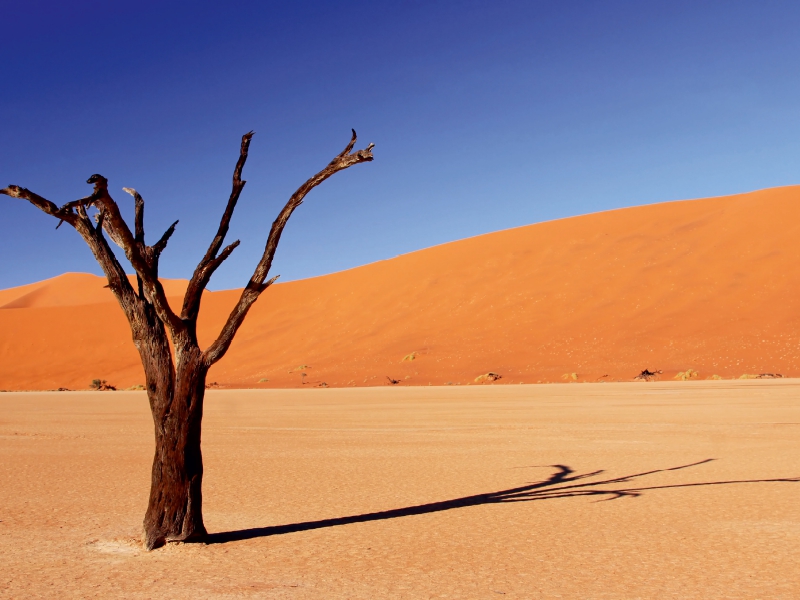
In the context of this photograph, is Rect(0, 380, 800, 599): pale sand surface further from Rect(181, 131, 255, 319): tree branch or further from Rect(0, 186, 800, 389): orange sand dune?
→ Rect(0, 186, 800, 389): orange sand dune


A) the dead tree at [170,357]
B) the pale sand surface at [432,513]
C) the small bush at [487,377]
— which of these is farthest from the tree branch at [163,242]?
the small bush at [487,377]

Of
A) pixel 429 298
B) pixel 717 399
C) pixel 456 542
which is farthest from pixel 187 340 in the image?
pixel 429 298

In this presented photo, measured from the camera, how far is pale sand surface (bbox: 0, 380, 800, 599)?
5152 millimetres

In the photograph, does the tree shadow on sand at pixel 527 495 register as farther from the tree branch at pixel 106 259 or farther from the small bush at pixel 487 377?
the small bush at pixel 487 377

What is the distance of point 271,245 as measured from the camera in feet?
20.8

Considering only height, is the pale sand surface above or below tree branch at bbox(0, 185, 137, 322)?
below

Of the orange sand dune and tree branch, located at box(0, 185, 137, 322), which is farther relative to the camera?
the orange sand dune

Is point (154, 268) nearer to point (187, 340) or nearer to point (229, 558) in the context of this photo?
point (187, 340)

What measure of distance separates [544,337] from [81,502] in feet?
114

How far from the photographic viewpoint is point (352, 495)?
8453mm

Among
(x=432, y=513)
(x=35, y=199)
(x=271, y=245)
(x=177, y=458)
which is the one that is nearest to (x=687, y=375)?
(x=432, y=513)

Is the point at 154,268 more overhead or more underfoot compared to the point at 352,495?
more overhead

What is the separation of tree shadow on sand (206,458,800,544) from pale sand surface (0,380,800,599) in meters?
0.04

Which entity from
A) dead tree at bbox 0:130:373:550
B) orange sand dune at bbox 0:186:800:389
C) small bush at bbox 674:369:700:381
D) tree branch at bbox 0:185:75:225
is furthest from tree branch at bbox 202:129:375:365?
orange sand dune at bbox 0:186:800:389
